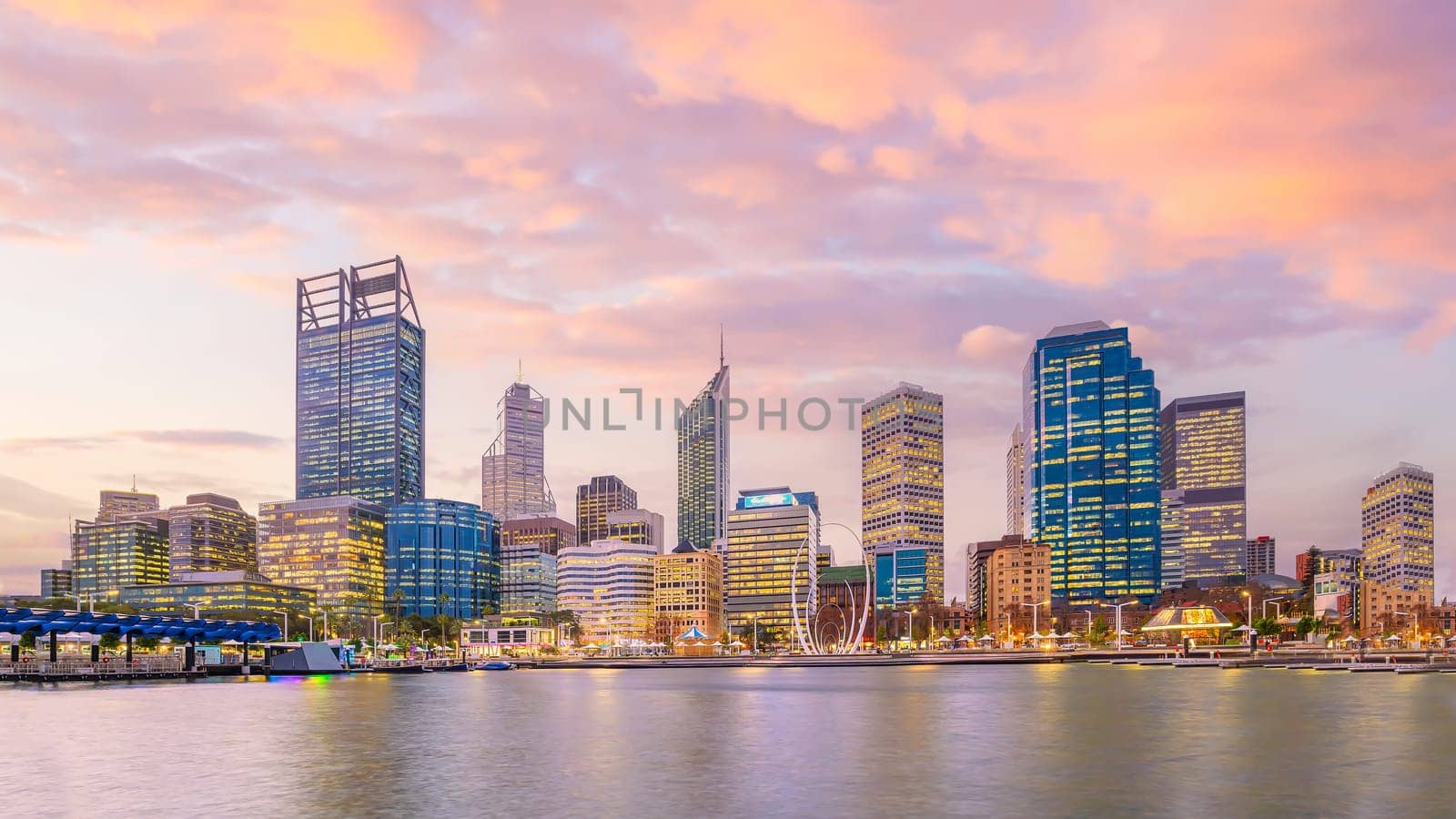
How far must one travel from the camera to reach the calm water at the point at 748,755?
155 feet

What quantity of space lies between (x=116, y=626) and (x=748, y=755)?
386ft

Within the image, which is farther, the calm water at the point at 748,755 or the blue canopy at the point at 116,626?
the blue canopy at the point at 116,626

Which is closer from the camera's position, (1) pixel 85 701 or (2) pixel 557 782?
(2) pixel 557 782

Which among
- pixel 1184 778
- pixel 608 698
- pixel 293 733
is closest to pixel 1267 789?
pixel 1184 778

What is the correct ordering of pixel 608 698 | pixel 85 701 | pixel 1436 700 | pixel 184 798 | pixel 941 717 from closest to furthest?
1. pixel 184 798
2. pixel 941 717
3. pixel 1436 700
4. pixel 85 701
5. pixel 608 698

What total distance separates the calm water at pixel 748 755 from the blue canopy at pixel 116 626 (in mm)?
29212

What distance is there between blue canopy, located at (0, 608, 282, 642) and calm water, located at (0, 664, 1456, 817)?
2921 cm

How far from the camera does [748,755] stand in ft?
210

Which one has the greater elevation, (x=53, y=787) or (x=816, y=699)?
(x=53, y=787)

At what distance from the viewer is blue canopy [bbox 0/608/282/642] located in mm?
141250

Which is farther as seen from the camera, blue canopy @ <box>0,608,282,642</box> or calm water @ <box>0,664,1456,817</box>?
blue canopy @ <box>0,608,282,642</box>

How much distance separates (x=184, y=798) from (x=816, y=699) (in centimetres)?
7471

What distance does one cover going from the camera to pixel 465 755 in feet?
215

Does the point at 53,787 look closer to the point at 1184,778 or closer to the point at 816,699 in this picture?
the point at 1184,778
